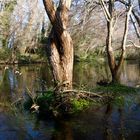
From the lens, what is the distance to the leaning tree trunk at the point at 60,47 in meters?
12.9

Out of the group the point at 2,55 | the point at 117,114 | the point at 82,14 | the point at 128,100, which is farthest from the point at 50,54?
the point at 2,55

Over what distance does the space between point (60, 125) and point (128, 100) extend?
5.42 metres

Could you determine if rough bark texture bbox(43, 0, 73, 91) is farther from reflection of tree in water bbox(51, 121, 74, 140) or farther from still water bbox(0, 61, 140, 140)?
reflection of tree in water bbox(51, 121, 74, 140)

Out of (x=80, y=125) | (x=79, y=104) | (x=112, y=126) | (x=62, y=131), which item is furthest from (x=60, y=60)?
(x=112, y=126)

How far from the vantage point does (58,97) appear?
13.1 meters

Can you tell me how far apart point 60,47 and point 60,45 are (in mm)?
85

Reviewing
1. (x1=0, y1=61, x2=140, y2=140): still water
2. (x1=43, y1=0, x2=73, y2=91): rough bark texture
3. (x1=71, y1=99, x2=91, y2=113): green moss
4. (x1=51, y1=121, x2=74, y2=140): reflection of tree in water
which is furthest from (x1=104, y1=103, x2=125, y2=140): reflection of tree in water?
(x1=43, y1=0, x2=73, y2=91): rough bark texture

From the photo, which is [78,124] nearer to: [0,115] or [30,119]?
[30,119]

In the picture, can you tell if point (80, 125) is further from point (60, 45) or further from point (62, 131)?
point (60, 45)

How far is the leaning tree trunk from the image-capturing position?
12930 mm

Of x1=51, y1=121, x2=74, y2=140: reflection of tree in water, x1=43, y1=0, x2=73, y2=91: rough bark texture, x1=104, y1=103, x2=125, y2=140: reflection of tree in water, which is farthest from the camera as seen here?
x1=43, y1=0, x2=73, y2=91: rough bark texture

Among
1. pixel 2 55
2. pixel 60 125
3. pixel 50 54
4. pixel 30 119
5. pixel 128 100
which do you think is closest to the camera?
pixel 60 125

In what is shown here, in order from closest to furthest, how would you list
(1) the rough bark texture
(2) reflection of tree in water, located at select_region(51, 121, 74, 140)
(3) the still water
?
(2) reflection of tree in water, located at select_region(51, 121, 74, 140)
(3) the still water
(1) the rough bark texture

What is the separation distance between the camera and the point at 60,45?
1326 centimetres
